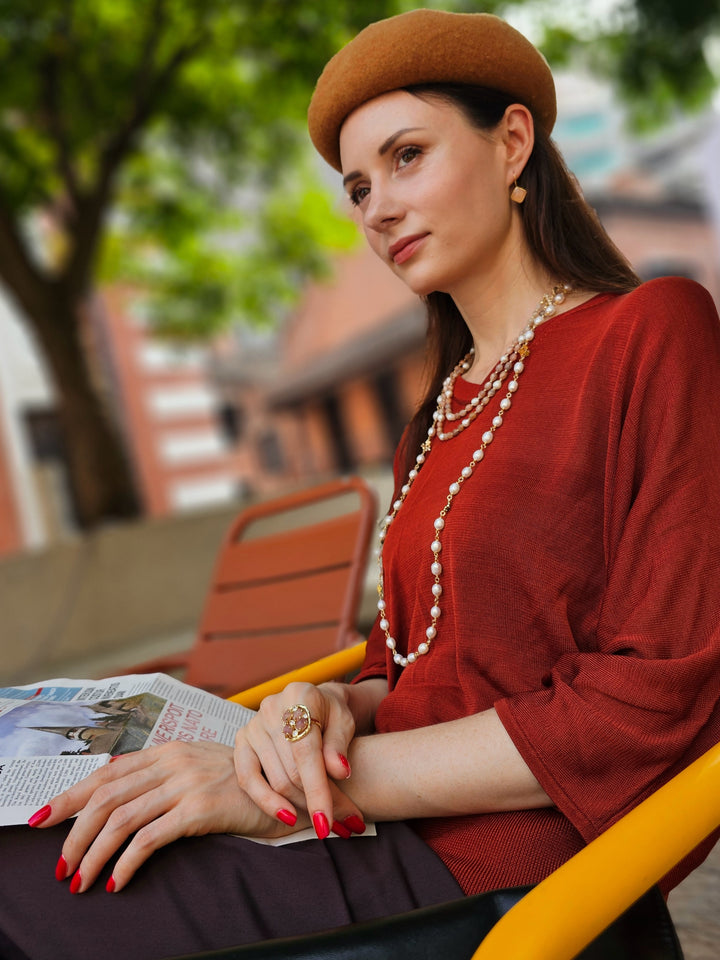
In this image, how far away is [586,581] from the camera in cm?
104

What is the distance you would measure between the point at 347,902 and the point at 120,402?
14.2 m

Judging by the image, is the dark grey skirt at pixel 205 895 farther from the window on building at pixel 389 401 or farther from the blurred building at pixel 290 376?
the window on building at pixel 389 401

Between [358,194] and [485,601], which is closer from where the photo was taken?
[485,601]

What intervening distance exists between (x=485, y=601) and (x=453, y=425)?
1.01 feet

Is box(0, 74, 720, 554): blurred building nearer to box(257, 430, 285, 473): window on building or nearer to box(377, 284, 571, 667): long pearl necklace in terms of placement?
box(257, 430, 285, 473): window on building

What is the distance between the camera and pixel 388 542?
1.27 metres

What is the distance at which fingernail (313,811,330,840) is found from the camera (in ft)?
3.05

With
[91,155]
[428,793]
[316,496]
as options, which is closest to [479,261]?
[428,793]

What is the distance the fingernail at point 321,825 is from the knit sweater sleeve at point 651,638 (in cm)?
20

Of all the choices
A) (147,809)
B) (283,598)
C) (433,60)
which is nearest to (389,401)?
(283,598)

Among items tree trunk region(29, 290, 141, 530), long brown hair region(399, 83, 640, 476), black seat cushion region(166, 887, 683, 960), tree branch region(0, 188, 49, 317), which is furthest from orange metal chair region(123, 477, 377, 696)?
tree branch region(0, 188, 49, 317)

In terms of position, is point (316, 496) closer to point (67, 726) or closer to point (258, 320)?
point (67, 726)

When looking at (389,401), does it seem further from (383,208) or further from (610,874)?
(610,874)

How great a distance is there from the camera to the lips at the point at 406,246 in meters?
1.18
